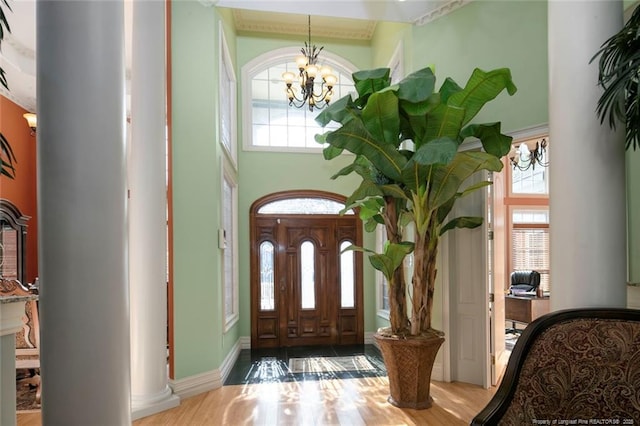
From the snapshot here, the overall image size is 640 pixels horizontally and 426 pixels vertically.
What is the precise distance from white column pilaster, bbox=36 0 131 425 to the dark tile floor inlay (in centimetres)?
284

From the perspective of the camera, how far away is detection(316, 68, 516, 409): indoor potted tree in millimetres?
2969

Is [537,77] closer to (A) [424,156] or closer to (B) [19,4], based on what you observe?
(A) [424,156]

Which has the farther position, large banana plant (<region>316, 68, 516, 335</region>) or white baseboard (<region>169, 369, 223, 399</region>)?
white baseboard (<region>169, 369, 223, 399</region>)

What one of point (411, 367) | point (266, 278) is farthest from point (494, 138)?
point (266, 278)

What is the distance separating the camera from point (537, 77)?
3621 mm

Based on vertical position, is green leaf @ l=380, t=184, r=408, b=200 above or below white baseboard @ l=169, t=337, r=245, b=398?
above

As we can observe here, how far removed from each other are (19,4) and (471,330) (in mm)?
5727

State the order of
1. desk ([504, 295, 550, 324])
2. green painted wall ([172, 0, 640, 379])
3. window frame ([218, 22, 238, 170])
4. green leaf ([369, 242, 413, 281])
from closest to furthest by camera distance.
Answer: green leaf ([369, 242, 413, 281])
green painted wall ([172, 0, 640, 379])
window frame ([218, 22, 238, 170])
desk ([504, 295, 550, 324])

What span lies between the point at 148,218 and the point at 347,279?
133 inches

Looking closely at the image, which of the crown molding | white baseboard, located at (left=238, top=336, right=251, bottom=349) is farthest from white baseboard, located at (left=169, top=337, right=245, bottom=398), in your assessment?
the crown molding

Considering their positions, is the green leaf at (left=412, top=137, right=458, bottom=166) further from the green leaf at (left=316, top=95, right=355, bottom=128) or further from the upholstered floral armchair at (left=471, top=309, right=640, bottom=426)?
the upholstered floral armchair at (left=471, top=309, right=640, bottom=426)

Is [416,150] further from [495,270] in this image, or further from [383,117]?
[495,270]

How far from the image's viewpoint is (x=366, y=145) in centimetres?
317

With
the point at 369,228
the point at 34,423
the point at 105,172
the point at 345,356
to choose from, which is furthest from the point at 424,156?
the point at 34,423
